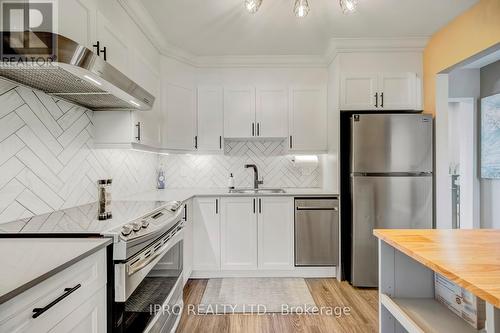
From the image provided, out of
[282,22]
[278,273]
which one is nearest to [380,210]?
[278,273]

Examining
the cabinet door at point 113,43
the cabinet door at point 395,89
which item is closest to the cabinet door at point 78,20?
the cabinet door at point 113,43

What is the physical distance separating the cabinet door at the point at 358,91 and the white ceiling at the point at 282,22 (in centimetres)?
44

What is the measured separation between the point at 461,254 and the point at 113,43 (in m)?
2.39

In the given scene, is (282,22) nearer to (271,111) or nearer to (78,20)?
(271,111)

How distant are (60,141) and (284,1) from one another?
6.64 feet

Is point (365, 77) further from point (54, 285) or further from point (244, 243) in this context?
point (54, 285)

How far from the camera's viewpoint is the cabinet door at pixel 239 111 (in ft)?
11.0

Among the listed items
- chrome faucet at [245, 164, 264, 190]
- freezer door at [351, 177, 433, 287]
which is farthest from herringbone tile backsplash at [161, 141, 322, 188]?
freezer door at [351, 177, 433, 287]

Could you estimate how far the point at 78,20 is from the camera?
1.57 meters

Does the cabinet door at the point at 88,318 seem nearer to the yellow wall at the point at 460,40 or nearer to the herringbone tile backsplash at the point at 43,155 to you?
the herringbone tile backsplash at the point at 43,155

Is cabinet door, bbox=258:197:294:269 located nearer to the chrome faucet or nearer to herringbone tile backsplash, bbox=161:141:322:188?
the chrome faucet

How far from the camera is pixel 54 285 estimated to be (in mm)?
874

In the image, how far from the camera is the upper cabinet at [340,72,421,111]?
2.98 meters

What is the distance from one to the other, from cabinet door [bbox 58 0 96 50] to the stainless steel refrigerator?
2.34 meters
